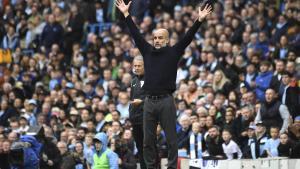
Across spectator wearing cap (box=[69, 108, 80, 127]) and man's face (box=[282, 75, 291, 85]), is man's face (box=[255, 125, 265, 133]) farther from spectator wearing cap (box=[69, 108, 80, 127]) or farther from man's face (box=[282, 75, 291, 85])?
spectator wearing cap (box=[69, 108, 80, 127])

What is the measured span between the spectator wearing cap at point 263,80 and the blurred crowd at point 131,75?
3cm

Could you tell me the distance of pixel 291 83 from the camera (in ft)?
68.0

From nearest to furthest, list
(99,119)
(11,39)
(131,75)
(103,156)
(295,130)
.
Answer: (103,156) → (295,130) → (99,119) → (131,75) → (11,39)

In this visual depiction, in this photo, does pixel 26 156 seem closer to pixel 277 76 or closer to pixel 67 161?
pixel 67 161

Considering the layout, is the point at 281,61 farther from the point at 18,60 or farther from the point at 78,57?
the point at 18,60

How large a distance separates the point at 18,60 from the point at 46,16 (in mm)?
2141

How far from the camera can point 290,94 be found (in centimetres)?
2055

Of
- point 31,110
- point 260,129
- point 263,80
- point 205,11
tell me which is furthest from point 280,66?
point 205,11

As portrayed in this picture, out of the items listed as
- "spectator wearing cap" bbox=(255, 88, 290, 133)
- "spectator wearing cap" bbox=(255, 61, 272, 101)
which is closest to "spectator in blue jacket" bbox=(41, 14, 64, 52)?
"spectator wearing cap" bbox=(255, 61, 272, 101)

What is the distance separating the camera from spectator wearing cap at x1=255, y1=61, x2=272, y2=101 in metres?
21.8

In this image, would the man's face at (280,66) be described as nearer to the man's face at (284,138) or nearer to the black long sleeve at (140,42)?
the man's face at (284,138)

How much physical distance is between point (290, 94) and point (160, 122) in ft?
22.9

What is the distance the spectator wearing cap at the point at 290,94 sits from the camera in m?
20.3

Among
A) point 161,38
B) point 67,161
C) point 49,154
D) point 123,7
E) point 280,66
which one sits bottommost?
point 67,161
